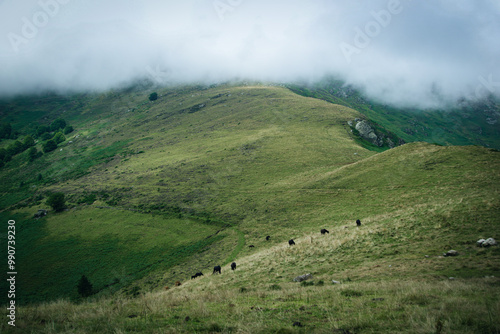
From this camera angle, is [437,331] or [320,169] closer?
[437,331]

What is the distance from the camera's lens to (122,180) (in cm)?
7181

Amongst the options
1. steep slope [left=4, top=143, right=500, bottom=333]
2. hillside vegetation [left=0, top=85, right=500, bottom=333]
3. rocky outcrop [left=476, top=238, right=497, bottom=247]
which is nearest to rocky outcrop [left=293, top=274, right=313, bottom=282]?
steep slope [left=4, top=143, right=500, bottom=333]

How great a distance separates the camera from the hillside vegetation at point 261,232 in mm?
8359

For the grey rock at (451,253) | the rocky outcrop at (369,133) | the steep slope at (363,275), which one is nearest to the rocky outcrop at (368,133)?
the rocky outcrop at (369,133)

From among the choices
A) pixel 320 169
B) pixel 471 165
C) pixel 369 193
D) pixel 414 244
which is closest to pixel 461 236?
pixel 414 244

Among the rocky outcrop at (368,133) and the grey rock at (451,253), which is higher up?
the rocky outcrop at (368,133)

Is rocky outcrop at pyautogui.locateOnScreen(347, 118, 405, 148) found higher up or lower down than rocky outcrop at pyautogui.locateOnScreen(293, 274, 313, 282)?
higher up

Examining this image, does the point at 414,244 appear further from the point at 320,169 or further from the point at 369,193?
the point at 320,169

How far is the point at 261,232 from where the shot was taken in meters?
37.2

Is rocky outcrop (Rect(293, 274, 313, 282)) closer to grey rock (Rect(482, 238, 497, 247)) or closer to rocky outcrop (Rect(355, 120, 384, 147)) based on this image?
grey rock (Rect(482, 238, 497, 247))

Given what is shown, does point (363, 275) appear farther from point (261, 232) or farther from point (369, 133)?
point (369, 133)

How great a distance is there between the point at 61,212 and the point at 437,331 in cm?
7538

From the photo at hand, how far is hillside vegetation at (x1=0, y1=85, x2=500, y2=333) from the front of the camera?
836 cm

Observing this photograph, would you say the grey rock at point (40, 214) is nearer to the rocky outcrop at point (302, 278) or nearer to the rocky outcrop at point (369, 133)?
the rocky outcrop at point (302, 278)
